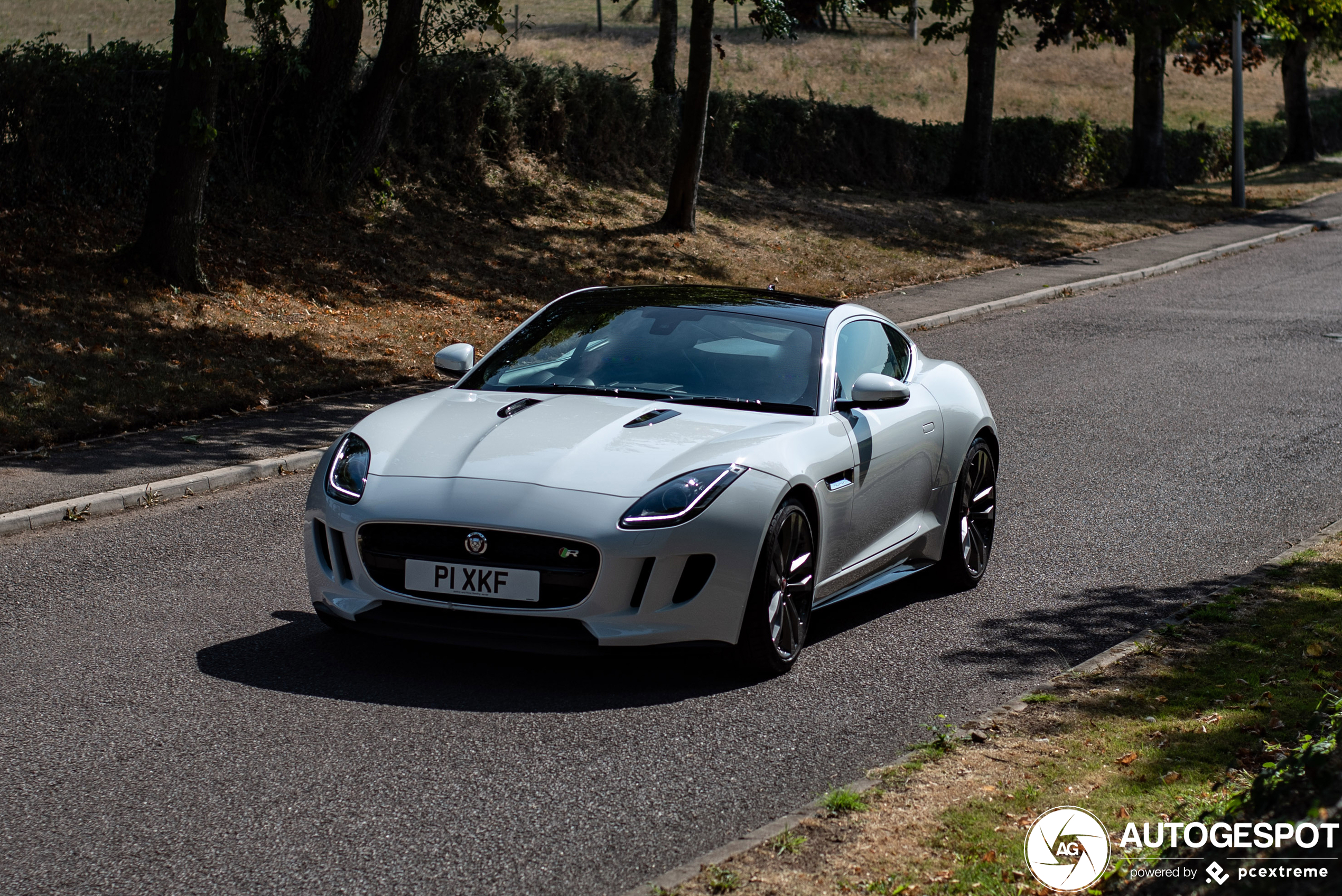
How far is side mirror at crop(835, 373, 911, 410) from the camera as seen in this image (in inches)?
261

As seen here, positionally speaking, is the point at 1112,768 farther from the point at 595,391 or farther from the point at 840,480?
the point at 595,391

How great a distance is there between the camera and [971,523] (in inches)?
307

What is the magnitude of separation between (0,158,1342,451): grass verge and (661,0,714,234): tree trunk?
44cm

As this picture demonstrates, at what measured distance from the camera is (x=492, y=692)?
573 cm

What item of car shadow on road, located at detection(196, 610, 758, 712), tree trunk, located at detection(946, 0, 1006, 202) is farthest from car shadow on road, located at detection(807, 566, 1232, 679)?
tree trunk, located at detection(946, 0, 1006, 202)

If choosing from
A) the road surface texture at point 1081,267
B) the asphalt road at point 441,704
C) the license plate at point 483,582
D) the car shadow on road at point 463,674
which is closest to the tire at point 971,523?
the asphalt road at point 441,704

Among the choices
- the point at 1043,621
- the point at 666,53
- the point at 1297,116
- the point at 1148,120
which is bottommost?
the point at 1043,621

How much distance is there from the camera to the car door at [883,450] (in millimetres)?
6711

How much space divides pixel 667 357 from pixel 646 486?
54.5 inches

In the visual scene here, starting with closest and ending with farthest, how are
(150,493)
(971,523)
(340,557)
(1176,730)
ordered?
(1176,730), (340,557), (971,523), (150,493)

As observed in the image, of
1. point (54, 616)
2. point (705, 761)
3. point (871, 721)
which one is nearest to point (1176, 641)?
point (871, 721)

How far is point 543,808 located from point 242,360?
32.9 ft

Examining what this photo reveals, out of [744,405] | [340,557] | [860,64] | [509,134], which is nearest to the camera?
[340,557]

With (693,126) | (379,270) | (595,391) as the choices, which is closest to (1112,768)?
(595,391)
